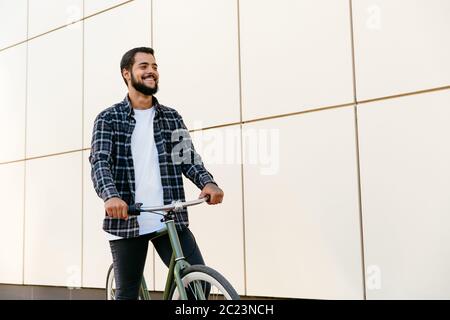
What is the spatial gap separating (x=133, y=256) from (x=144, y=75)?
920 mm

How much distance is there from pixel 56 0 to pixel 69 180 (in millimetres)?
1834

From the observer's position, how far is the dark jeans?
276cm

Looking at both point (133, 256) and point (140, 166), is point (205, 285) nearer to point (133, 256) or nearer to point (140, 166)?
point (133, 256)

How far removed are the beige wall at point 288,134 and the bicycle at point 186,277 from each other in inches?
50.5

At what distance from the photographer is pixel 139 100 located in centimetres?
296

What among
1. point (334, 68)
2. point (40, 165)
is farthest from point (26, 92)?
point (334, 68)

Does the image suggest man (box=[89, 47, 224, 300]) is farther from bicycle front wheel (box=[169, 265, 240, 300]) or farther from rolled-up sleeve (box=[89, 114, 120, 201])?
bicycle front wheel (box=[169, 265, 240, 300])

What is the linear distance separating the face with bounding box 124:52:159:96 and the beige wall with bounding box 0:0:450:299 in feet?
3.79

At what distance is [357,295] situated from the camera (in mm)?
3428

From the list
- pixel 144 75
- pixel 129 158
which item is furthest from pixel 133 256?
pixel 144 75

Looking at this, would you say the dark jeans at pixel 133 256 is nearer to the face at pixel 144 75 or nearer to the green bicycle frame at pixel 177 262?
the green bicycle frame at pixel 177 262

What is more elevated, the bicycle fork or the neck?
the neck

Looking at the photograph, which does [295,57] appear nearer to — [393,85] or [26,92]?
[393,85]

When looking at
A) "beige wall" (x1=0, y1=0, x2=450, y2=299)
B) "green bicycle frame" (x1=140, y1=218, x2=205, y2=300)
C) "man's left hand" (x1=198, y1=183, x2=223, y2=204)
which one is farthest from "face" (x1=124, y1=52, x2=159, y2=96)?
"beige wall" (x1=0, y1=0, x2=450, y2=299)
